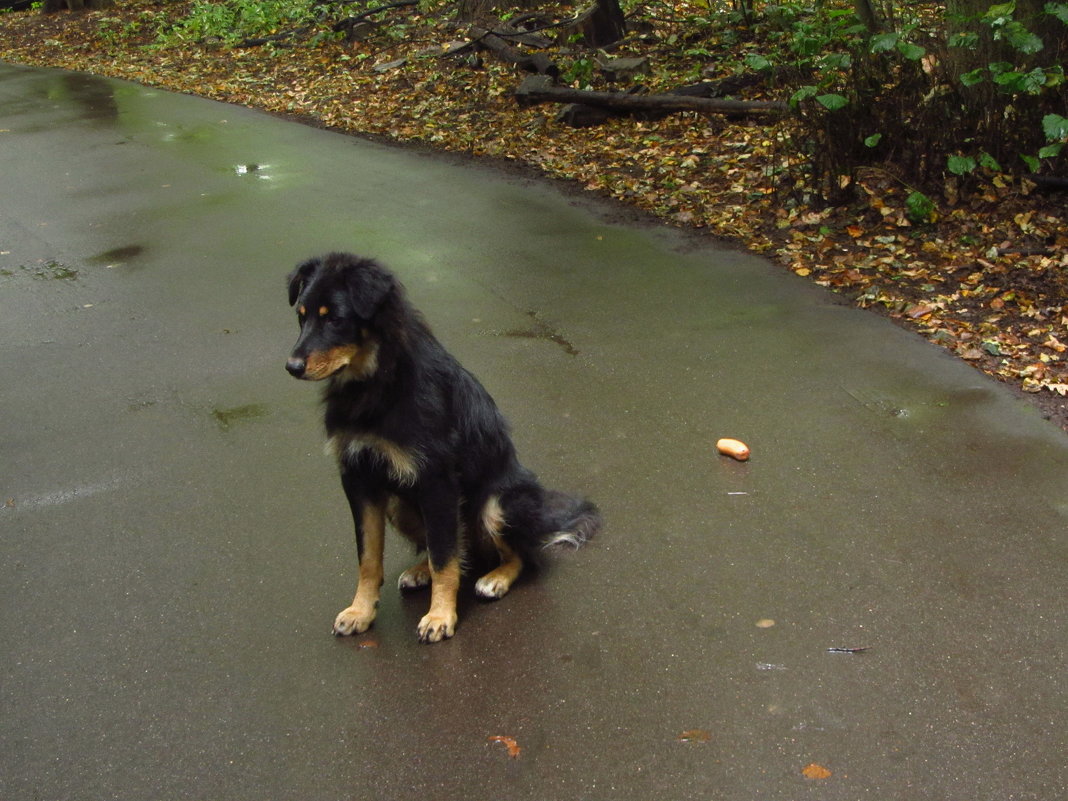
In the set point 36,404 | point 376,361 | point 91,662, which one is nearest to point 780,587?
point 376,361

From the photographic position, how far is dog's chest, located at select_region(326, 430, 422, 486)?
13.1 feet

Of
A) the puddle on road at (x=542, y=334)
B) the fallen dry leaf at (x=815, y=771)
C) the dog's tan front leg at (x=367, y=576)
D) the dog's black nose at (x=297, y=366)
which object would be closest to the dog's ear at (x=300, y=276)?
the dog's black nose at (x=297, y=366)

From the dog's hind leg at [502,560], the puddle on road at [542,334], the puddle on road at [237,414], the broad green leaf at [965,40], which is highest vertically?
the broad green leaf at [965,40]

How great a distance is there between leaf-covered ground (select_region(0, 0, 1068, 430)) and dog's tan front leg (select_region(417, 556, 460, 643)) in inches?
140

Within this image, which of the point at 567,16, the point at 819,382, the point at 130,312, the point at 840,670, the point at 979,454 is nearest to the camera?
the point at 840,670

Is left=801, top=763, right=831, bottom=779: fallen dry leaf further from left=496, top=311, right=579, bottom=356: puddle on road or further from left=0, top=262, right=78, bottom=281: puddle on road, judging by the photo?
left=0, top=262, right=78, bottom=281: puddle on road

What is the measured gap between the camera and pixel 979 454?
17.7ft

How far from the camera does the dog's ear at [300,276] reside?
4104 millimetres

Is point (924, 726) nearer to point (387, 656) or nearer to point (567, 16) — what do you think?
point (387, 656)

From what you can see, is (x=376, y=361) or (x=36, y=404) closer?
(x=376, y=361)

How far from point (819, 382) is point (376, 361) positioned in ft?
10.8

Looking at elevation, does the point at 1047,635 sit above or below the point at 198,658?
above

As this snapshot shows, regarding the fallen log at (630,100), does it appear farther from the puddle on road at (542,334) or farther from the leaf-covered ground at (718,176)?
the puddle on road at (542,334)

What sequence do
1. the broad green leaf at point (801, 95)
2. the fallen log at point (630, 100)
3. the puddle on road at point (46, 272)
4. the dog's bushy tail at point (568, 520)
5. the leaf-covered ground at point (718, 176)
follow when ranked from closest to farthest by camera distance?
1. the dog's bushy tail at point (568, 520)
2. the leaf-covered ground at point (718, 176)
3. the broad green leaf at point (801, 95)
4. the puddle on road at point (46, 272)
5. the fallen log at point (630, 100)
